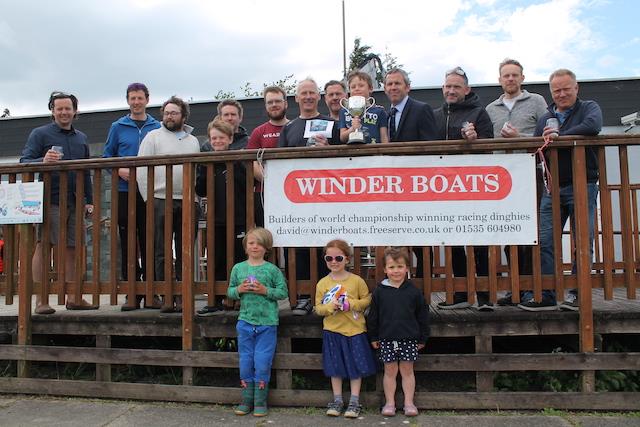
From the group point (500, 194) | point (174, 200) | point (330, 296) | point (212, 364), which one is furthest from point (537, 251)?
point (174, 200)

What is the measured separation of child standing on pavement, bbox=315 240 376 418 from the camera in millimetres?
3621

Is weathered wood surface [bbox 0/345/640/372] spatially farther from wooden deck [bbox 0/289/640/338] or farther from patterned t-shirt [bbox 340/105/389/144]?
patterned t-shirt [bbox 340/105/389/144]

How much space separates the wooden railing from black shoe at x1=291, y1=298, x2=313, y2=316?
0.33ft

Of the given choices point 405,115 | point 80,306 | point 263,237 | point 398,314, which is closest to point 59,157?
point 80,306

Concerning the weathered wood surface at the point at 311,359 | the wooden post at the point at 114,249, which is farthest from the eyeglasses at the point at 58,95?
the weathered wood surface at the point at 311,359

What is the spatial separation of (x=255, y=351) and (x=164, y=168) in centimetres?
181

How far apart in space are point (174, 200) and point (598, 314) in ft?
11.3

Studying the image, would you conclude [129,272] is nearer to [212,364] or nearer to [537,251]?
[212,364]

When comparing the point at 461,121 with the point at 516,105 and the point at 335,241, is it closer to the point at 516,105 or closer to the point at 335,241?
the point at 516,105

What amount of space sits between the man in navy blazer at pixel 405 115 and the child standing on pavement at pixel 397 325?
3.59 ft

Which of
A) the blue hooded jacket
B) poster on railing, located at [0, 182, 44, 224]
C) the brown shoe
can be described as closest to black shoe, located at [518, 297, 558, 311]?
the brown shoe

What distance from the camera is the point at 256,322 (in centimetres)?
374

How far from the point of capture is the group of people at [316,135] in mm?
4012

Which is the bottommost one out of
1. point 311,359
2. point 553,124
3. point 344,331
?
point 311,359
